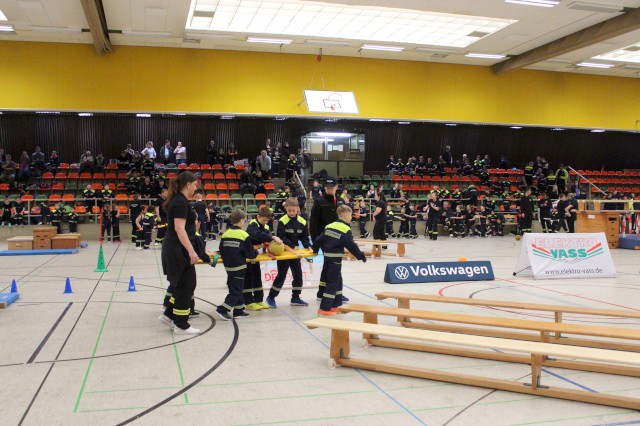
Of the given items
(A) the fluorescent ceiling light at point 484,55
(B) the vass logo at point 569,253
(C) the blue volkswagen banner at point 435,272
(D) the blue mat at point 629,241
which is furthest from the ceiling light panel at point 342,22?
(C) the blue volkswagen banner at point 435,272

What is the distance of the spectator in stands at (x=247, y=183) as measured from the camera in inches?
920

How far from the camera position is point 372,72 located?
2548 cm

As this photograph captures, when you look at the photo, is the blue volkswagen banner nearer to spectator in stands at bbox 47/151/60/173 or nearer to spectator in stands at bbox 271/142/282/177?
spectator in stands at bbox 271/142/282/177

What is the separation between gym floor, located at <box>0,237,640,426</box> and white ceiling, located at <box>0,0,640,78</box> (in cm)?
1273

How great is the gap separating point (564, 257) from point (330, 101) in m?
15.2

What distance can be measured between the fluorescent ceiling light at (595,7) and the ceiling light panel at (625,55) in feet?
19.6

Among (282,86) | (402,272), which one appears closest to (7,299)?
(402,272)

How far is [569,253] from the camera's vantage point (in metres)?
11.1

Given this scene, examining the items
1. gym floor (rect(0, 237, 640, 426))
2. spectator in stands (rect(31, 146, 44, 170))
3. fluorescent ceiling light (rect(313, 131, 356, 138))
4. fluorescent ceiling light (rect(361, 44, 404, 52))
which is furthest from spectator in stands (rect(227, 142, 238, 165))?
gym floor (rect(0, 237, 640, 426))

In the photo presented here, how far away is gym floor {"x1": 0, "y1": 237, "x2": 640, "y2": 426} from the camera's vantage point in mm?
3904

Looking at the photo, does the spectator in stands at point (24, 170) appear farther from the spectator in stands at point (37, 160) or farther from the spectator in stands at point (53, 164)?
the spectator in stands at point (53, 164)

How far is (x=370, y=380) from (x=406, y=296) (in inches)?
76.2

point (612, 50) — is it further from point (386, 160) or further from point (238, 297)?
point (238, 297)

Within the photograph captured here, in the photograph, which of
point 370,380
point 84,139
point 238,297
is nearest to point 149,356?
point 238,297
